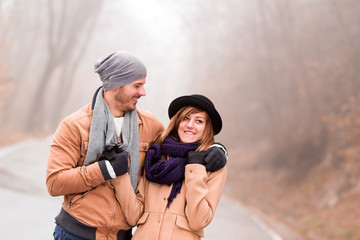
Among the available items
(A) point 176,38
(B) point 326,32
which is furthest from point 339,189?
(A) point 176,38

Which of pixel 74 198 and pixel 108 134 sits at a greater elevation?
pixel 108 134

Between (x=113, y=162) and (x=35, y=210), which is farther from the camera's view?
(x=35, y=210)

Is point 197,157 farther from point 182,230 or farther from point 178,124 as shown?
point 182,230

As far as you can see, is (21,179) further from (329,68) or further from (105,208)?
(329,68)

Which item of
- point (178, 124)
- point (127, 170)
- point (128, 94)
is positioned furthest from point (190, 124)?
point (127, 170)

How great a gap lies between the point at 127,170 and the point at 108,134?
1.02 ft

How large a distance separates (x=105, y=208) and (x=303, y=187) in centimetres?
1472

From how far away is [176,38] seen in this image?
158 ft

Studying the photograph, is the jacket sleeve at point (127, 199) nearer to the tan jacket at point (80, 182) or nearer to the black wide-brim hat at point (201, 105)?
the tan jacket at point (80, 182)

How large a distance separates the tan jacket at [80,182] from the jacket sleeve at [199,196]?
566mm

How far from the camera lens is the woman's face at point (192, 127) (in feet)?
12.7

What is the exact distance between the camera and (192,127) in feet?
12.7

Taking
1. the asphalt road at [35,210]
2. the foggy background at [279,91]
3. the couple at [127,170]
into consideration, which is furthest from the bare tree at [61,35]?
the couple at [127,170]

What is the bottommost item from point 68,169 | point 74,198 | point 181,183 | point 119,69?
point 74,198
